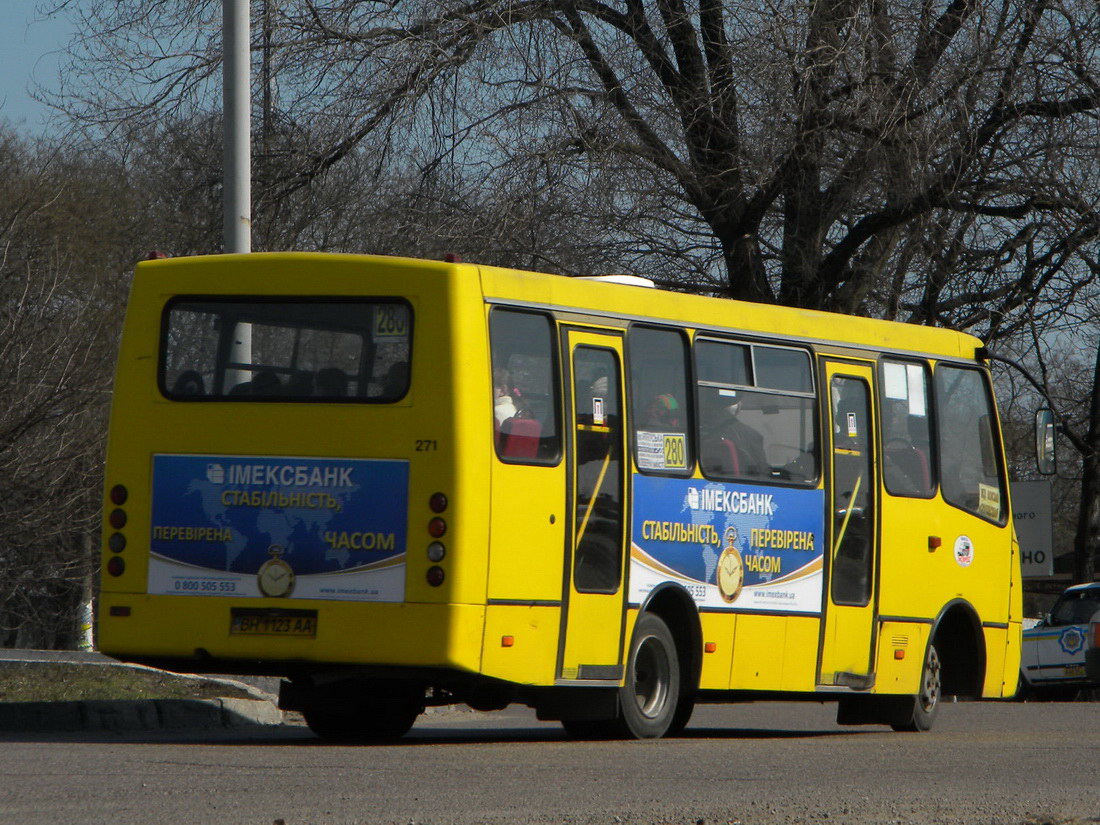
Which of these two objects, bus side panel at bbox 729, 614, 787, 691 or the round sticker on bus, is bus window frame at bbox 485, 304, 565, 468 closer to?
bus side panel at bbox 729, 614, 787, 691

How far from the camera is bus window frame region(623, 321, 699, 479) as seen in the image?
11508 millimetres

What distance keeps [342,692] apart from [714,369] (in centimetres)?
313

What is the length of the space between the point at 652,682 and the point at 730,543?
3.46 feet

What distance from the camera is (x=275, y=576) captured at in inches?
413

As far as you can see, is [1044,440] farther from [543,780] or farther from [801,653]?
[543,780]

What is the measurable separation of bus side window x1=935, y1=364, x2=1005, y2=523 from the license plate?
5752 mm

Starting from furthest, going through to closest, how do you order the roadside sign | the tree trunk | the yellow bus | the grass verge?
1. the tree trunk
2. the roadside sign
3. the grass verge
4. the yellow bus

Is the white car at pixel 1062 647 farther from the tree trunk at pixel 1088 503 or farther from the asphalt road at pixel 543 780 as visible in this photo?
the asphalt road at pixel 543 780

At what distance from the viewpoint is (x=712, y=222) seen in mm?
18891

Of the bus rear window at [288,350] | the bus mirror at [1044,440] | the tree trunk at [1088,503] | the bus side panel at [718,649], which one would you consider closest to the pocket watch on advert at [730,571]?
the bus side panel at [718,649]

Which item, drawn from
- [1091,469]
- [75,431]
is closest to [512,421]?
[75,431]

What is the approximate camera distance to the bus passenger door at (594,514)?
432 inches

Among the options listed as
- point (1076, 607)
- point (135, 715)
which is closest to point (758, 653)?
point (135, 715)

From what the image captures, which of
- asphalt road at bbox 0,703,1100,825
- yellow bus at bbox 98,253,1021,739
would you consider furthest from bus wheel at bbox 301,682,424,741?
asphalt road at bbox 0,703,1100,825
